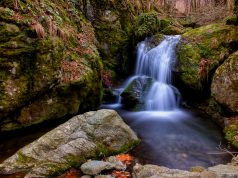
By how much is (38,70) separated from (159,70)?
6018 mm

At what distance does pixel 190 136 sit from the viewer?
759 cm

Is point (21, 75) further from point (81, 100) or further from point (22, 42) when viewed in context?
point (81, 100)

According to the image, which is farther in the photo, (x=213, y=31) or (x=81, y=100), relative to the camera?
(x=213, y=31)

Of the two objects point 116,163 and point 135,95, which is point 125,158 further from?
point 135,95

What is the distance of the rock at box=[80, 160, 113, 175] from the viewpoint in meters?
5.12

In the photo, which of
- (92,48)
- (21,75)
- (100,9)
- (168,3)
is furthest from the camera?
(168,3)

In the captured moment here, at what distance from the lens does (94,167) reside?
17.0 ft

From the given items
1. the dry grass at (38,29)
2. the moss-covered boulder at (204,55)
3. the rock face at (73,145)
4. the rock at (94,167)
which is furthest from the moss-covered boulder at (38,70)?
the moss-covered boulder at (204,55)

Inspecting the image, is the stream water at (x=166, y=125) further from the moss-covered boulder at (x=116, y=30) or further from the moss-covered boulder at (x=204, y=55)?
the moss-covered boulder at (x=116, y=30)

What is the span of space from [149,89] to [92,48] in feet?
8.82

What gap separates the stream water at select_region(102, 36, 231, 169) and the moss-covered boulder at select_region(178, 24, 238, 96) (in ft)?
1.95

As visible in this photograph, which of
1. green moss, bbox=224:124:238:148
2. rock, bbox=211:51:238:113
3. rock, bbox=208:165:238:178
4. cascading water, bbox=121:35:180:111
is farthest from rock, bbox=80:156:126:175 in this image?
cascading water, bbox=121:35:180:111

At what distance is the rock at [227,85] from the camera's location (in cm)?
815

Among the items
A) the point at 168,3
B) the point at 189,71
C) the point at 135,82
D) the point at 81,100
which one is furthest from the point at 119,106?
the point at 168,3
